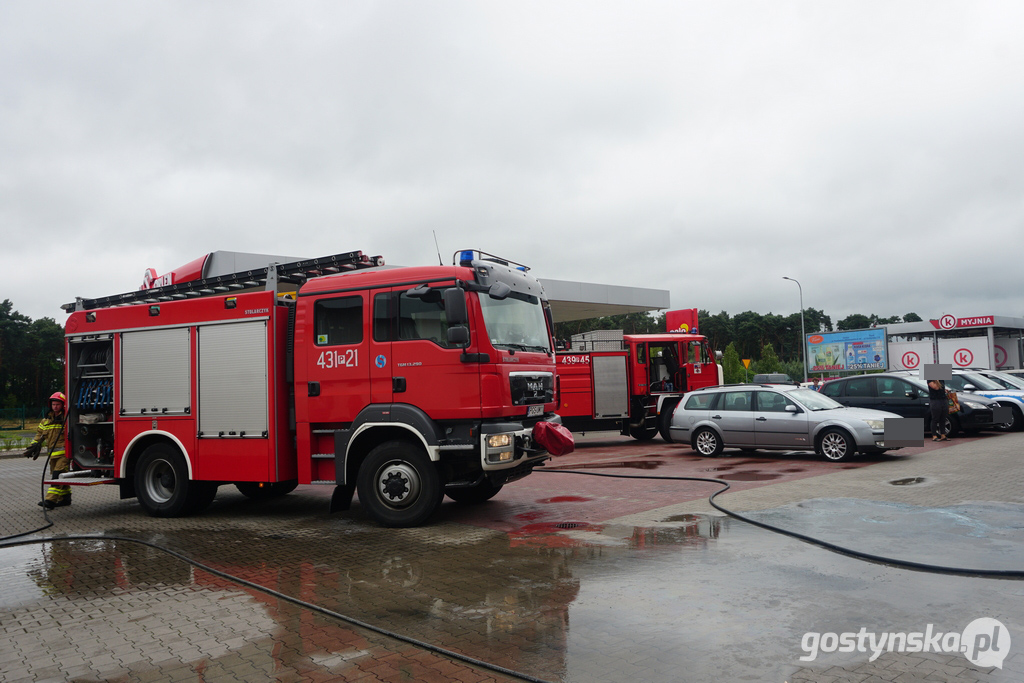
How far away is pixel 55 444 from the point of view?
10836mm

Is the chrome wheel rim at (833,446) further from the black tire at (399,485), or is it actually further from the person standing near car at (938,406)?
the black tire at (399,485)

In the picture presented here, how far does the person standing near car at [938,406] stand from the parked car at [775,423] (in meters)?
3.16

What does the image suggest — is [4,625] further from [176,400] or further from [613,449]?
[613,449]

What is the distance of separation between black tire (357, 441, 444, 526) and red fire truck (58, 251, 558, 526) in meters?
0.02

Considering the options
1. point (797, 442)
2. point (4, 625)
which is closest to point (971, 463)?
point (797, 442)

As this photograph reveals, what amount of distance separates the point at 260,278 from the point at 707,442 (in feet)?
33.1

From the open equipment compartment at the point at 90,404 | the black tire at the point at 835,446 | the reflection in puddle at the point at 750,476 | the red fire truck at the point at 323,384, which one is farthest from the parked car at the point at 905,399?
the open equipment compartment at the point at 90,404

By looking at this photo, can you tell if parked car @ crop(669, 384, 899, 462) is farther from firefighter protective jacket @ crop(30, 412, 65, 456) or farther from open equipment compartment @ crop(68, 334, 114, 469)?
firefighter protective jacket @ crop(30, 412, 65, 456)

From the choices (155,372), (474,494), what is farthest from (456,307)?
(155,372)

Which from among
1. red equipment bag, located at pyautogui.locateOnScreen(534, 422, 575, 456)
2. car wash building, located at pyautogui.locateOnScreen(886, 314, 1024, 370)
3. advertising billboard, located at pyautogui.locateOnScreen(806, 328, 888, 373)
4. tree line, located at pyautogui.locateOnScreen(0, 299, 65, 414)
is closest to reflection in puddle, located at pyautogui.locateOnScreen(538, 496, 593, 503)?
red equipment bag, located at pyautogui.locateOnScreen(534, 422, 575, 456)

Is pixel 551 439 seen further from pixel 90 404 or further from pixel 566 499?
pixel 90 404

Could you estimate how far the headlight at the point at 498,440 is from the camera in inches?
309

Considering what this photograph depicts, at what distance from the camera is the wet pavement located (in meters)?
4.24

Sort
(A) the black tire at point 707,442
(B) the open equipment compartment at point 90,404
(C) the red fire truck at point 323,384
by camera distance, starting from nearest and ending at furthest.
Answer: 1. (C) the red fire truck at point 323,384
2. (B) the open equipment compartment at point 90,404
3. (A) the black tire at point 707,442
